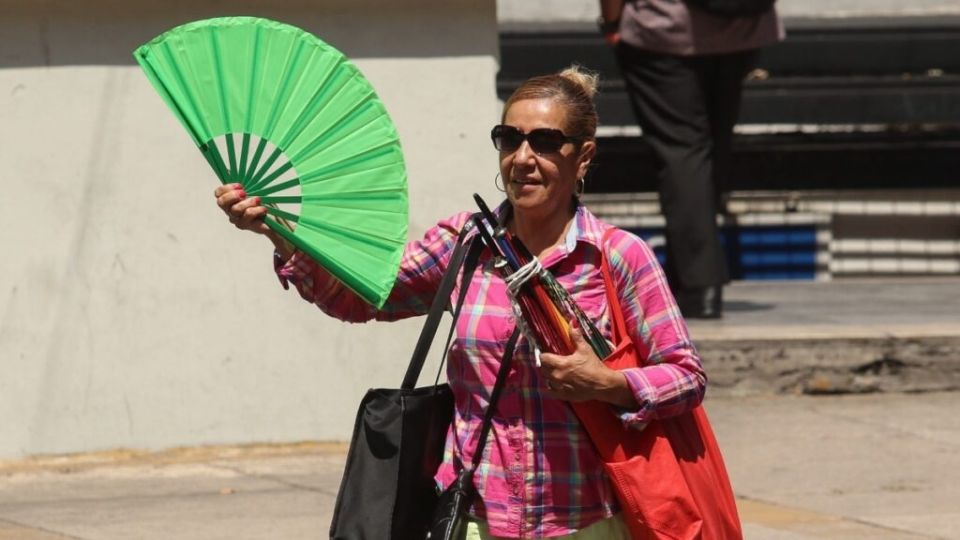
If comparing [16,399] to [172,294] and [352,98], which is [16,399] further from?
[352,98]

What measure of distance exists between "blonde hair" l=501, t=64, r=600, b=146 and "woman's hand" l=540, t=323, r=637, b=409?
0.42m

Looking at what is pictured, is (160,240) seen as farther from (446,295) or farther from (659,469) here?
(659,469)

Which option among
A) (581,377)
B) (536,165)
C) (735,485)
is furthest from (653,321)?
(735,485)

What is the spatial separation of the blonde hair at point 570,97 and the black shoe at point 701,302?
465 centimetres

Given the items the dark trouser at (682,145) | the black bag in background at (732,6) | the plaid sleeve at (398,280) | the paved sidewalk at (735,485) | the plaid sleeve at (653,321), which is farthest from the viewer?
the dark trouser at (682,145)

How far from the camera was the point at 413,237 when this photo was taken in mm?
6898

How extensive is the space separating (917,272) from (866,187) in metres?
0.61

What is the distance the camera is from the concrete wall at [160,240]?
6.73 m

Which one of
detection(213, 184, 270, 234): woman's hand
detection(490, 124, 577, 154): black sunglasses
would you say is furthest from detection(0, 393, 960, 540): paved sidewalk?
detection(490, 124, 577, 154): black sunglasses

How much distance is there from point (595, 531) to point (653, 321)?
0.43 metres

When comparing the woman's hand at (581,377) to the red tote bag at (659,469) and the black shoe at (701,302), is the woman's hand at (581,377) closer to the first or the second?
the red tote bag at (659,469)

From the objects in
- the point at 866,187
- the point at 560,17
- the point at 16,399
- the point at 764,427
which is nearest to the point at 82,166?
the point at 16,399

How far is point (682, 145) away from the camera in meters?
8.10

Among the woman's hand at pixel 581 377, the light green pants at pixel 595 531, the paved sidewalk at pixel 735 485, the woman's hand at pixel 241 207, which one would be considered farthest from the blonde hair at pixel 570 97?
the paved sidewalk at pixel 735 485
